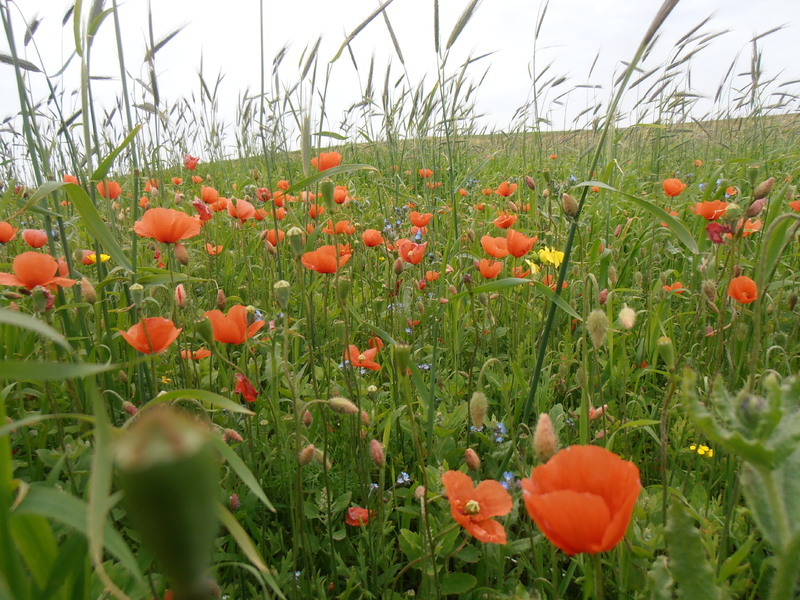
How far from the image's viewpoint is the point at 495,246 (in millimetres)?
1853

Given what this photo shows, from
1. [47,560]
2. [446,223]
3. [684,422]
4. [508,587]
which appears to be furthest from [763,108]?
[47,560]

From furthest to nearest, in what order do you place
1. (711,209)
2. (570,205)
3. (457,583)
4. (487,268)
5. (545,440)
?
1. (711,209)
2. (487,268)
3. (570,205)
4. (457,583)
5. (545,440)

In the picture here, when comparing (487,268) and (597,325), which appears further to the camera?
(487,268)

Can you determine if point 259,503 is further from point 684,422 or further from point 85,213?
point 684,422

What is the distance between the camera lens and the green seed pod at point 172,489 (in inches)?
6.3

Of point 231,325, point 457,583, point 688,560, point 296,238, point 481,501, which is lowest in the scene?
point 457,583

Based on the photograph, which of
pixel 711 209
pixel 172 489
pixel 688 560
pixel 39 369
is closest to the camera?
pixel 172 489

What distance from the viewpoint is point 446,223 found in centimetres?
348

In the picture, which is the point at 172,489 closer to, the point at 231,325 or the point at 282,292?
the point at 282,292

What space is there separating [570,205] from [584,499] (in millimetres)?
782

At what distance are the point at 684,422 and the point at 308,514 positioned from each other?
42.2 inches

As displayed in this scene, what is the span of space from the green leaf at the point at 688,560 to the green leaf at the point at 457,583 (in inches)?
20.2

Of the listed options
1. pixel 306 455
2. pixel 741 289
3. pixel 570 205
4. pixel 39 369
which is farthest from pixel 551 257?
pixel 39 369

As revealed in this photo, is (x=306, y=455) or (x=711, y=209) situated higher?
(x=711, y=209)
